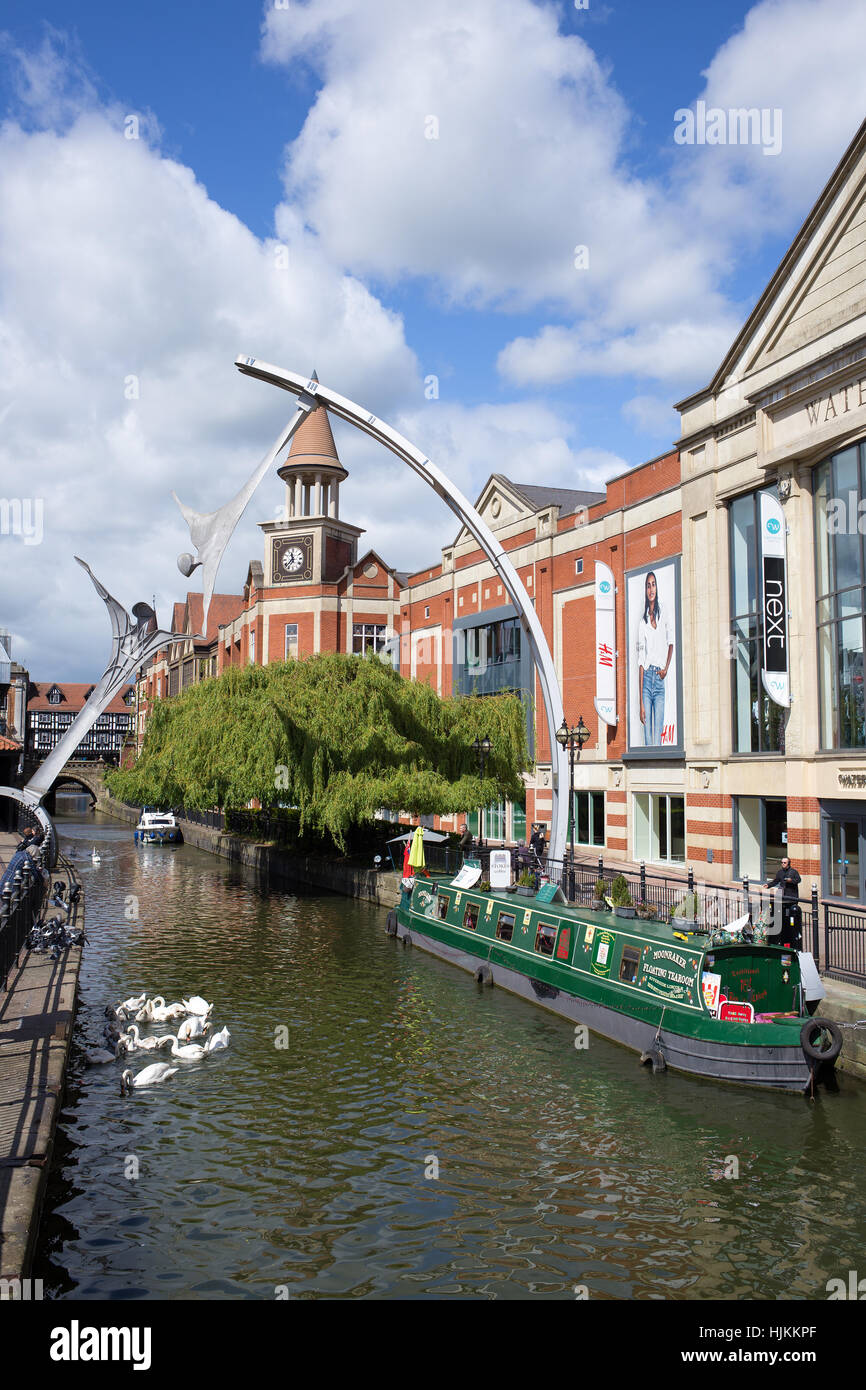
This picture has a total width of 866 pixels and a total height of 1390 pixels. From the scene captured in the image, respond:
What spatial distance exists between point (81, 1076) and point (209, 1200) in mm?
4270

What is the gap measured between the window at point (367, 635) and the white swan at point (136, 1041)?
37.9 metres

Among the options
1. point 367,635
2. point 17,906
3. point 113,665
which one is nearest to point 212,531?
point 113,665

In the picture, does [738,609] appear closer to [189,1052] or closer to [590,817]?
[590,817]

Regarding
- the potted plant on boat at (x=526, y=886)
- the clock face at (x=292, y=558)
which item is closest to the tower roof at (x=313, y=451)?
the clock face at (x=292, y=558)

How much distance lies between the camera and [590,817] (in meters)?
31.9

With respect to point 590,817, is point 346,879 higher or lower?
lower

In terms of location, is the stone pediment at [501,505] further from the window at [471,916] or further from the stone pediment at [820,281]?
the window at [471,916]

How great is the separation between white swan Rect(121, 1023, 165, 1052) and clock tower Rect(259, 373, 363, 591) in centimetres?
3935

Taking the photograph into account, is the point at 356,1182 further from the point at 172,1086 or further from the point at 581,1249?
the point at 172,1086

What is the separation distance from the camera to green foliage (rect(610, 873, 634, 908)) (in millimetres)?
17484

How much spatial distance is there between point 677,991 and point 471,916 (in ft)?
23.2

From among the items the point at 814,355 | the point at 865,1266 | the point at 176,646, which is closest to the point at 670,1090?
the point at 865,1266

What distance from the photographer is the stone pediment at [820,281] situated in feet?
63.9
